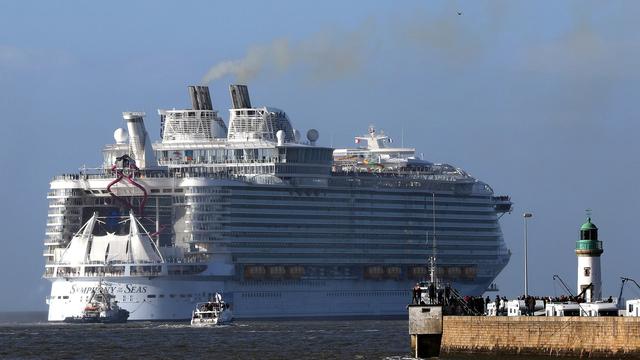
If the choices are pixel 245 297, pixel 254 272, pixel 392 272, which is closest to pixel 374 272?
pixel 392 272

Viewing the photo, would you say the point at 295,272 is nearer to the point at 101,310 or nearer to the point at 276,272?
the point at 276,272

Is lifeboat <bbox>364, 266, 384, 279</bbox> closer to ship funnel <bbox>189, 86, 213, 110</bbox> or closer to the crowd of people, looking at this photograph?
ship funnel <bbox>189, 86, 213, 110</bbox>

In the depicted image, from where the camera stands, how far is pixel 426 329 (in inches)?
3511

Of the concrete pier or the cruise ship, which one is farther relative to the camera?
the cruise ship

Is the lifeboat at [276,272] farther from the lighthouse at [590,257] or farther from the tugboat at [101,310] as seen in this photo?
the lighthouse at [590,257]

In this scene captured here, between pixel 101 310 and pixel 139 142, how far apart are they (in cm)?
1924

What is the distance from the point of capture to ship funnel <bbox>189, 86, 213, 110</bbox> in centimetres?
17612

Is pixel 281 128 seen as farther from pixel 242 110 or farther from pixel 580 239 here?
pixel 580 239

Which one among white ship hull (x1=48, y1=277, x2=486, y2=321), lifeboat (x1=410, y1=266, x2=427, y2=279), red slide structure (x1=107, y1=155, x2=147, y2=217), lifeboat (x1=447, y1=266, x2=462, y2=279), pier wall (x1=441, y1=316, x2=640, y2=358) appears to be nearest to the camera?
pier wall (x1=441, y1=316, x2=640, y2=358)

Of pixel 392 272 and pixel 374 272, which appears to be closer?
pixel 374 272

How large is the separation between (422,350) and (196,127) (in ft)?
297

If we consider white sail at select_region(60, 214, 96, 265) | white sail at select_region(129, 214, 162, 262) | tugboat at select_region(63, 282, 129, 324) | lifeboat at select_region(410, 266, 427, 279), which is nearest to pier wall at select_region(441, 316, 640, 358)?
tugboat at select_region(63, 282, 129, 324)

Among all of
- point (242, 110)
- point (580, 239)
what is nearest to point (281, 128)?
point (242, 110)

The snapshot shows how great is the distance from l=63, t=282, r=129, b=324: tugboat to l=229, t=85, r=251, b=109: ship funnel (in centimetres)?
2664
